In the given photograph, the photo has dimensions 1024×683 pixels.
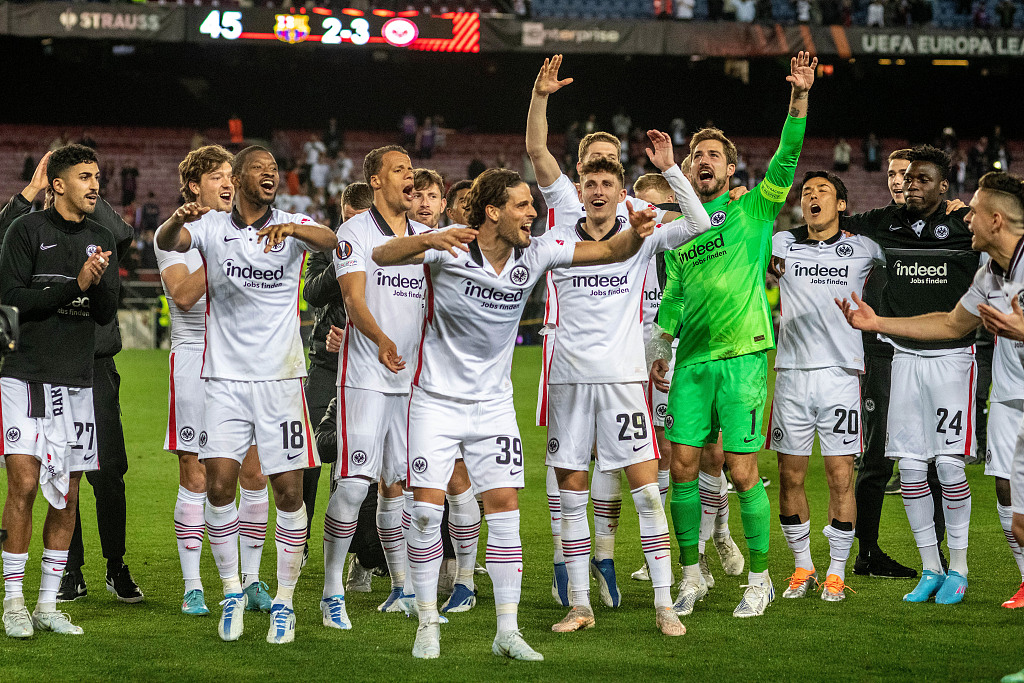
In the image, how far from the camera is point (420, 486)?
5305 millimetres

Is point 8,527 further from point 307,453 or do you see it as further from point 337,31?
point 337,31

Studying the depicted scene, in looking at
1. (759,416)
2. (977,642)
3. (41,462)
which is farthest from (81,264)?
(977,642)

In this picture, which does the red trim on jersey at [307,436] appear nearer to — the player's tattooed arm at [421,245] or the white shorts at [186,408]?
the white shorts at [186,408]

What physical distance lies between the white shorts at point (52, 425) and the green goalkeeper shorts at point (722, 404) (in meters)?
2.98

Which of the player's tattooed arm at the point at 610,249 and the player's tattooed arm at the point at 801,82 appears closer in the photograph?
the player's tattooed arm at the point at 610,249

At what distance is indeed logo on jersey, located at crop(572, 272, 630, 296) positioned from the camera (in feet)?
19.4

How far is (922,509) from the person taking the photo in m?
6.55

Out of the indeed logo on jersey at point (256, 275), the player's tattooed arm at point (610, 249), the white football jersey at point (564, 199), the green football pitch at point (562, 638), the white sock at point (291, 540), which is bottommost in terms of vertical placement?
the green football pitch at point (562, 638)

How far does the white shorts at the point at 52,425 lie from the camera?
5484 millimetres

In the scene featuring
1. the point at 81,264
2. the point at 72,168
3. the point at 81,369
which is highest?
the point at 72,168

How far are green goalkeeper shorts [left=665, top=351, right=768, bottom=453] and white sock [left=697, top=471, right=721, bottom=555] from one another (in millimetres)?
701

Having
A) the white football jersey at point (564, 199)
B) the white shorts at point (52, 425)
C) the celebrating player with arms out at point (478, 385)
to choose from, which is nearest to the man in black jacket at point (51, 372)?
the white shorts at point (52, 425)

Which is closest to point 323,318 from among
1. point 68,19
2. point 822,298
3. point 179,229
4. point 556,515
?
point 179,229

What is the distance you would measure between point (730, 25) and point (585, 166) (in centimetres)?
2720
